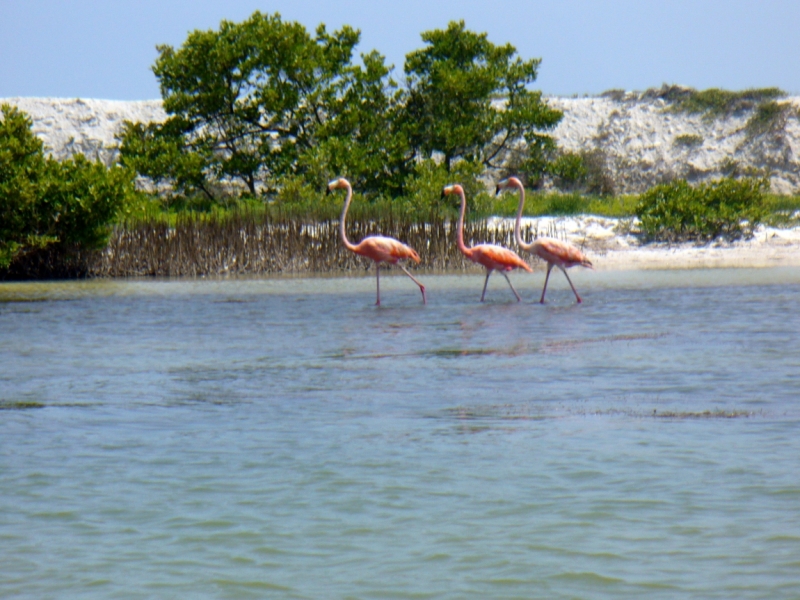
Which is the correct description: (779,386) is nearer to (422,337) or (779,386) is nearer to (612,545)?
(612,545)

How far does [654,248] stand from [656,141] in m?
18.6

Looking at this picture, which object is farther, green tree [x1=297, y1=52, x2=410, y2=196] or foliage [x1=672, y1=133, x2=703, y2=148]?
foliage [x1=672, y1=133, x2=703, y2=148]

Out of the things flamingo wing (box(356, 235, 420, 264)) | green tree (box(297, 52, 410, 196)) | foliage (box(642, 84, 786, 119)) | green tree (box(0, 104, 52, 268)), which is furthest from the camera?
foliage (box(642, 84, 786, 119))

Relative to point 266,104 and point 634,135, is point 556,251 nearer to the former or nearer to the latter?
point 266,104

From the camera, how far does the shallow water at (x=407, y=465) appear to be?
346 centimetres

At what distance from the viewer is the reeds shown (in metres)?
20.7

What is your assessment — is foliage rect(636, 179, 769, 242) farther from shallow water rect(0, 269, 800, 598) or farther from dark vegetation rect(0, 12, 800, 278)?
shallow water rect(0, 269, 800, 598)

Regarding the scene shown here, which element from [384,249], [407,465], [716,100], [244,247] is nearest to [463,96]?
[244,247]

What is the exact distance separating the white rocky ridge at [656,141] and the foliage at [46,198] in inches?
789

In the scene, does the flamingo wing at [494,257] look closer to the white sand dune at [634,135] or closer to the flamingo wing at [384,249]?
the flamingo wing at [384,249]

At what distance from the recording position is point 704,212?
24281 mm

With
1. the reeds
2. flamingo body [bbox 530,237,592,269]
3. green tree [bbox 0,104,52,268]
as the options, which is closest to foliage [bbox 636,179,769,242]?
the reeds

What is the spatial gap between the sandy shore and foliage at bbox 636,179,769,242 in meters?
0.40

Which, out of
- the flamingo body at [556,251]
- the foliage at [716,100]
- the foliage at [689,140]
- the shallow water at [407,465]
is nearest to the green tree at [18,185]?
the flamingo body at [556,251]
